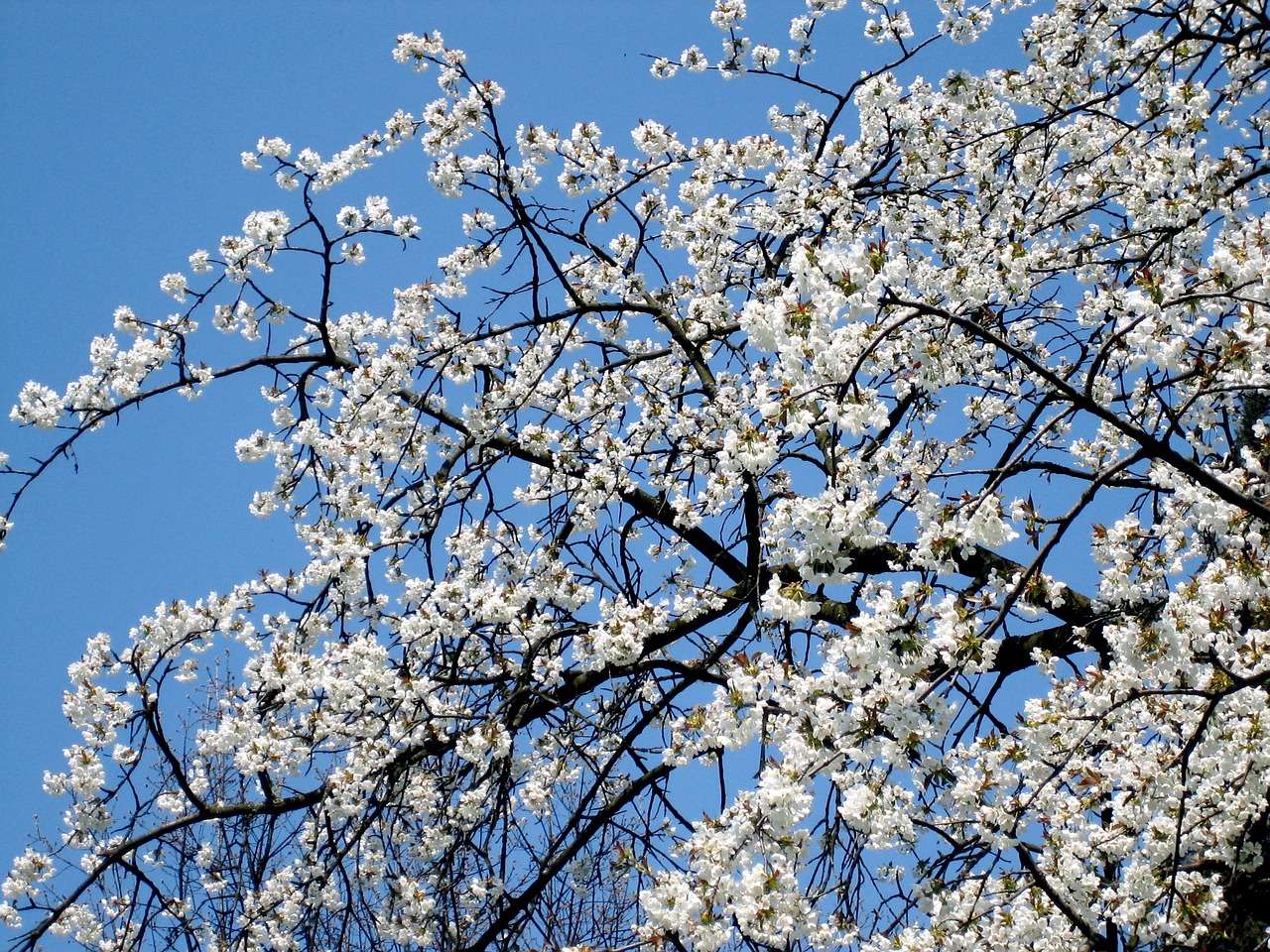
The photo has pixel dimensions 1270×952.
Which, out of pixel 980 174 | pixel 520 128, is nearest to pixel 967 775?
pixel 980 174

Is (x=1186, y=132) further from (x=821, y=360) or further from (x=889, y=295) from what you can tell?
(x=821, y=360)

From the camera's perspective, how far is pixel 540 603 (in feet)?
18.3

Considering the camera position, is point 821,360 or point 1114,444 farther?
point 1114,444

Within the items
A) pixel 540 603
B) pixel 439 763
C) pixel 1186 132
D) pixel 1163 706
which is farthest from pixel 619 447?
pixel 1186 132

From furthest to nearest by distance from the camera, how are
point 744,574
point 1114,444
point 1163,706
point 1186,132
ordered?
point 744,574
point 1114,444
point 1186,132
point 1163,706

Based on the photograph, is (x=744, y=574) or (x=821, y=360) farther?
(x=744, y=574)

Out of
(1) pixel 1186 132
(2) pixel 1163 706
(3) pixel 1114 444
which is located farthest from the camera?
(3) pixel 1114 444

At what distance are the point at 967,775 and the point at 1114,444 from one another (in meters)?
2.75

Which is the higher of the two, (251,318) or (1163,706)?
(251,318)

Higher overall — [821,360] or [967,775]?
[821,360]

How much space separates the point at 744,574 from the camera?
6.36 m

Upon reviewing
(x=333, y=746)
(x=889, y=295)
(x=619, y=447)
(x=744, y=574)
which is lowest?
(x=889, y=295)

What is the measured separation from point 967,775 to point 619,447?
2772 millimetres

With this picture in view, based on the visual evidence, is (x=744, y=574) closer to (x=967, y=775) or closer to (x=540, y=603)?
(x=540, y=603)
